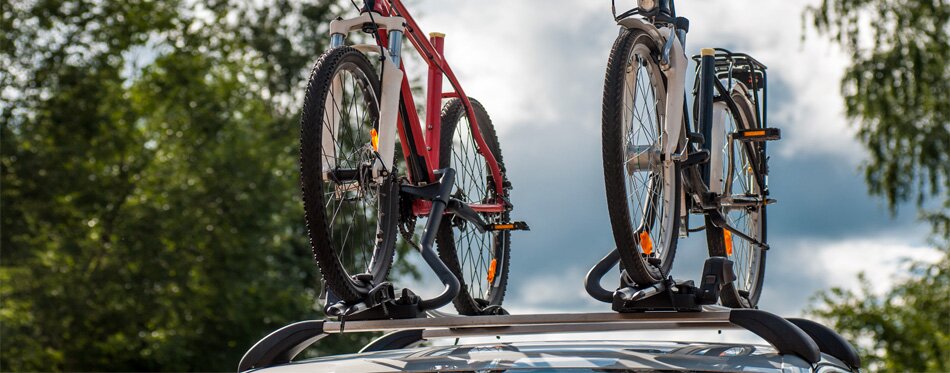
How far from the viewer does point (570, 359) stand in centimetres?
289

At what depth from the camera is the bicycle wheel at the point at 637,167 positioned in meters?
4.27

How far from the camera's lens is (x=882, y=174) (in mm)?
18797

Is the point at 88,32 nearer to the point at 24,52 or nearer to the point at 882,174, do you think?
the point at 24,52

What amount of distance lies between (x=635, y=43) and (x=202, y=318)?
67.8 feet

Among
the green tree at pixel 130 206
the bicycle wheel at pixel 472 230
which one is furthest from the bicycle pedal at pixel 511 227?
the green tree at pixel 130 206

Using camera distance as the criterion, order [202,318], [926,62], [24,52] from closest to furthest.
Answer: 1. [926,62]
2. [24,52]
3. [202,318]

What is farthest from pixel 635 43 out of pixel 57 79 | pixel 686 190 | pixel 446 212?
pixel 57 79

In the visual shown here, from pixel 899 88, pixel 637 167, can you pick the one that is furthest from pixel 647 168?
pixel 899 88

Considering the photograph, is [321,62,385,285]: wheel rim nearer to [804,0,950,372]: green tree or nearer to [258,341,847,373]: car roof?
[258,341,847,373]: car roof

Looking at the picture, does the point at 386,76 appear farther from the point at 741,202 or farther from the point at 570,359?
the point at 570,359

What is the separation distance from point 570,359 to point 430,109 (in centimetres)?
258

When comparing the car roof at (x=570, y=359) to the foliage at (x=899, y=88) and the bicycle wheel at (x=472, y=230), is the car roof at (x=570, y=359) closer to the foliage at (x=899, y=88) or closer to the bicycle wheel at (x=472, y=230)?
the bicycle wheel at (x=472, y=230)

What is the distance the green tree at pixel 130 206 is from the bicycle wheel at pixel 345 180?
18499 millimetres

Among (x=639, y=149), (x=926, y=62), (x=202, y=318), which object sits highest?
(x=926, y=62)
